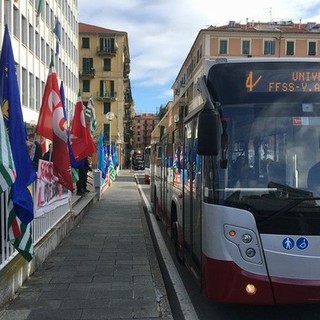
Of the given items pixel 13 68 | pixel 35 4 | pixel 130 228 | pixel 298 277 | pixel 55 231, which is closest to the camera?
pixel 298 277

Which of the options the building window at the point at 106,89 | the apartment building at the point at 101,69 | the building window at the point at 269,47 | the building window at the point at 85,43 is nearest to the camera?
the building window at the point at 269,47

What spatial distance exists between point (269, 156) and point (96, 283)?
293cm

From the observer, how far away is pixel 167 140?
1032 centimetres

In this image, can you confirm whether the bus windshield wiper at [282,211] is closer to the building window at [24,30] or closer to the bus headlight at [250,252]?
the bus headlight at [250,252]

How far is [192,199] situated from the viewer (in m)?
6.30

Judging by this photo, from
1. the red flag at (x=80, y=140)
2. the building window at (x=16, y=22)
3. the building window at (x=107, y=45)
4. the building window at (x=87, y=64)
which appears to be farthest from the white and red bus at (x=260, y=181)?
the building window at (x=107, y=45)

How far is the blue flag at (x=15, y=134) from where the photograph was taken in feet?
A: 18.4

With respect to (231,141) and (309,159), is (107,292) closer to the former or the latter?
(231,141)

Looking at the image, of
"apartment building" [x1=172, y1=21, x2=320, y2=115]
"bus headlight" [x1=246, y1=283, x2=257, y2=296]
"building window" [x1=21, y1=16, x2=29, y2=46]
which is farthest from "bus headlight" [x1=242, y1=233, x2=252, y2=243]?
"apartment building" [x1=172, y1=21, x2=320, y2=115]

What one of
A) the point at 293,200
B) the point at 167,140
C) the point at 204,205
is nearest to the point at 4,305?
the point at 204,205

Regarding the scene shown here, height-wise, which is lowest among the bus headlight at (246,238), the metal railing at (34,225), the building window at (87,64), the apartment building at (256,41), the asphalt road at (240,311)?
the asphalt road at (240,311)

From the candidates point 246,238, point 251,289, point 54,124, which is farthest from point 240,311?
point 54,124

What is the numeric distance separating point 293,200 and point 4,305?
3360mm

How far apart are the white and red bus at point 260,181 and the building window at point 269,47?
71810 millimetres
